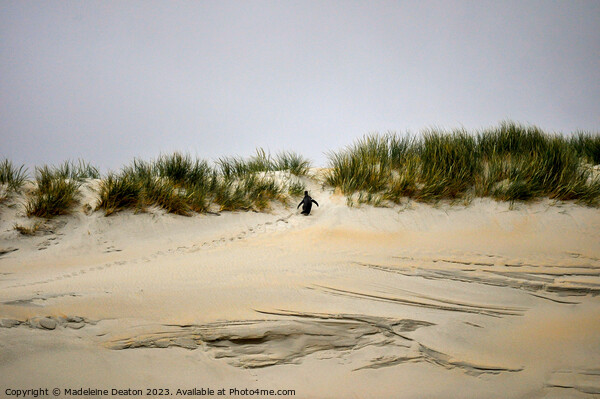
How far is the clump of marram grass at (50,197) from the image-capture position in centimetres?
518

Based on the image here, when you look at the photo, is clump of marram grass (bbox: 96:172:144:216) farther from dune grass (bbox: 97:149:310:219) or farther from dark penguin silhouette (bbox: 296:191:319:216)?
dark penguin silhouette (bbox: 296:191:319:216)

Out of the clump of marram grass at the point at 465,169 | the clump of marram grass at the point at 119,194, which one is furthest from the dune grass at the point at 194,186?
→ the clump of marram grass at the point at 465,169

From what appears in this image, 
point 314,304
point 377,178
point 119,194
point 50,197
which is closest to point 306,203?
point 377,178

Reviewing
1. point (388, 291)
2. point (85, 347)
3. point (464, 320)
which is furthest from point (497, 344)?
point (85, 347)

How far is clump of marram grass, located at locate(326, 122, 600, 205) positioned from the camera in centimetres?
599

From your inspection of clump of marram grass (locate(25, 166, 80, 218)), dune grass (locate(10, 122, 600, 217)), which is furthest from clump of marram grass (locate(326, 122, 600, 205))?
clump of marram grass (locate(25, 166, 80, 218))

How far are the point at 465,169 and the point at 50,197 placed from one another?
22.5ft

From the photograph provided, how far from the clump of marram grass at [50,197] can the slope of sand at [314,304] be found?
17 cm

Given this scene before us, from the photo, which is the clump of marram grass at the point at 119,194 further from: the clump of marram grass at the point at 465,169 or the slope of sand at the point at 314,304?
the clump of marram grass at the point at 465,169

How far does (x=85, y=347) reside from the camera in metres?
2.46

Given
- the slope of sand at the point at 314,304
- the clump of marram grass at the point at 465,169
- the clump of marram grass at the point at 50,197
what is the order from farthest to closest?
the clump of marram grass at the point at 465,169, the clump of marram grass at the point at 50,197, the slope of sand at the point at 314,304

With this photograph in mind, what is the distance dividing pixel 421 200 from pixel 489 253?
1.67 metres

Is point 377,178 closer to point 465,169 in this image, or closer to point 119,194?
point 465,169

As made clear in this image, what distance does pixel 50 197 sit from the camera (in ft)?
17.1
